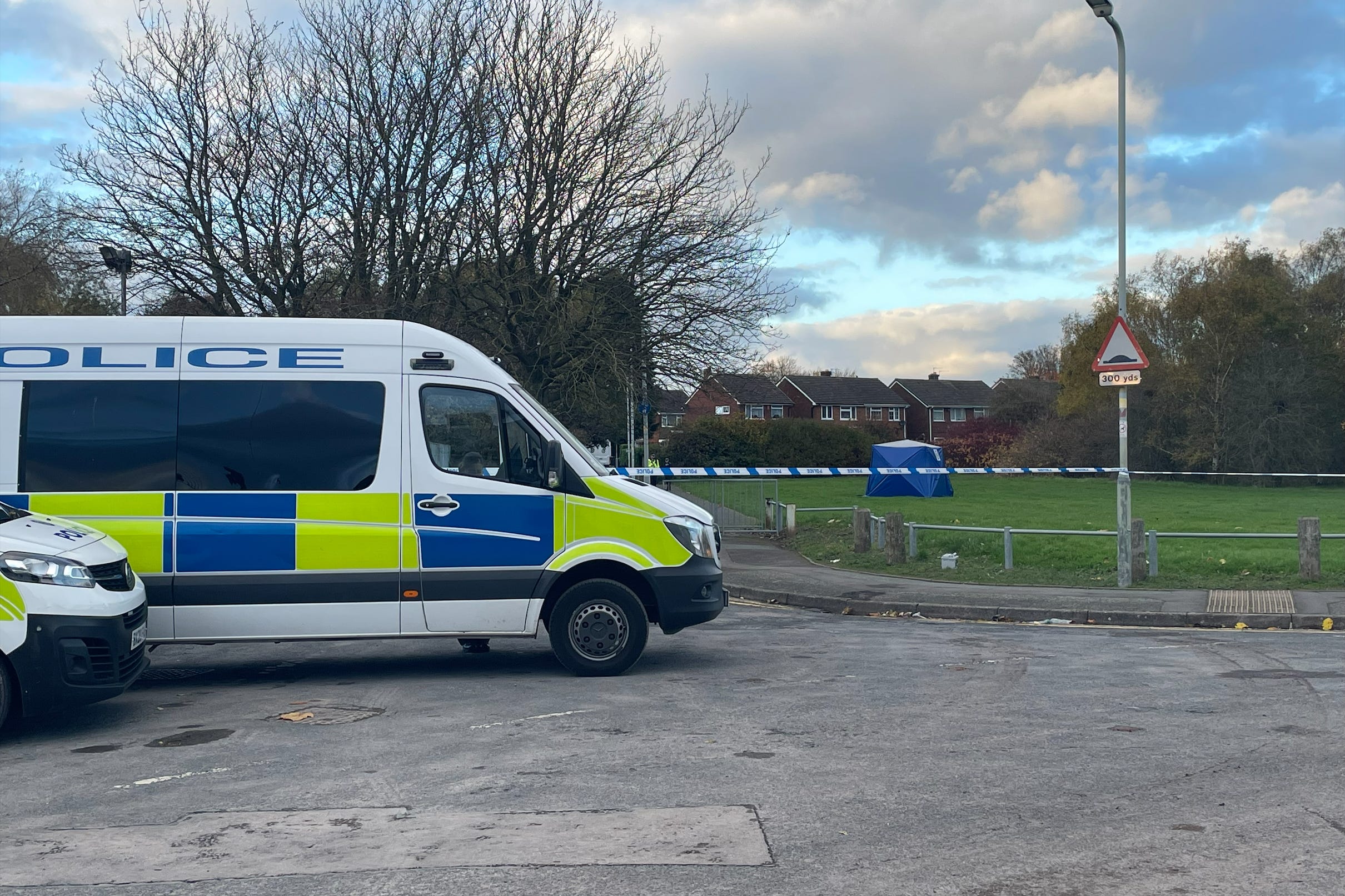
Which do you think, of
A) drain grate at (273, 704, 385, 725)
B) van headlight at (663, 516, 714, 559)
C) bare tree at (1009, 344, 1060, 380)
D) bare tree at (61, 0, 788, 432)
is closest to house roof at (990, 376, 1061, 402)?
bare tree at (1009, 344, 1060, 380)

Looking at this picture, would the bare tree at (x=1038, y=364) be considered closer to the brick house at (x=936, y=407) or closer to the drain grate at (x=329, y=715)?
the brick house at (x=936, y=407)

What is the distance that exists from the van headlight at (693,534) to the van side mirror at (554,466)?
85 centimetres

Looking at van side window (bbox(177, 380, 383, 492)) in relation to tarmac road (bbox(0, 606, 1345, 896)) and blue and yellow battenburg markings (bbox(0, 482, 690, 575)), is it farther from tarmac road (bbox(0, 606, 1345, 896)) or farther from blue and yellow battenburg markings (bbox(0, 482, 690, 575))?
tarmac road (bbox(0, 606, 1345, 896))

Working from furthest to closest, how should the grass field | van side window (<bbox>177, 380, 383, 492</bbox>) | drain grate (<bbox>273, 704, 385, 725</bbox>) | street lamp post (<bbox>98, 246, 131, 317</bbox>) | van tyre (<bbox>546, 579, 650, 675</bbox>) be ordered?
street lamp post (<bbox>98, 246, 131, 317</bbox>) < the grass field < van tyre (<bbox>546, 579, 650, 675</bbox>) < van side window (<bbox>177, 380, 383, 492</bbox>) < drain grate (<bbox>273, 704, 385, 725</bbox>)

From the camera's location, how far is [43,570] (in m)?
7.02

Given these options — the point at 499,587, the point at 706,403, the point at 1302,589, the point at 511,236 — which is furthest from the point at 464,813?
the point at 706,403

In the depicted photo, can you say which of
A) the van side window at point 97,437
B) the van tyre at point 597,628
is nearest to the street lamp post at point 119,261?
the van side window at point 97,437

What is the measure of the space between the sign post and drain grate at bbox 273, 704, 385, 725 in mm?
9075

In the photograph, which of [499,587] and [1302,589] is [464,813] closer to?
[499,587]

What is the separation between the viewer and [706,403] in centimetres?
9538

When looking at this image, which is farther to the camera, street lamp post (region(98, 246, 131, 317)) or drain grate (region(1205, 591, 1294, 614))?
street lamp post (region(98, 246, 131, 317))

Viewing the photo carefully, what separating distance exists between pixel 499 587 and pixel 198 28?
21210 millimetres

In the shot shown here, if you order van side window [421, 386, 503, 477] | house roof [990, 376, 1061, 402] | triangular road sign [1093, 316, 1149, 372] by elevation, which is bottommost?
van side window [421, 386, 503, 477]

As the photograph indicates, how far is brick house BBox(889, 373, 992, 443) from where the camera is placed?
352ft
